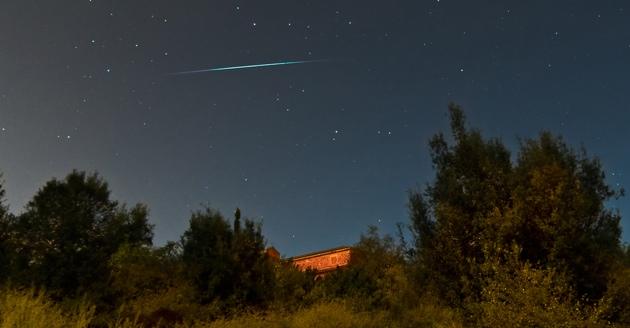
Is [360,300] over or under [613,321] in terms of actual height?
over

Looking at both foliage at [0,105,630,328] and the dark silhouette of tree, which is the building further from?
the dark silhouette of tree

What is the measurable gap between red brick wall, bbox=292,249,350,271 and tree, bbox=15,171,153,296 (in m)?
36.4

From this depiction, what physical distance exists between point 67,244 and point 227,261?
7225 millimetres

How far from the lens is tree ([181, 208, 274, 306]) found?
922 inches

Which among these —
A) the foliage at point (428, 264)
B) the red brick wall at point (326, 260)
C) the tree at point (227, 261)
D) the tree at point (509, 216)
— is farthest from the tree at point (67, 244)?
the red brick wall at point (326, 260)

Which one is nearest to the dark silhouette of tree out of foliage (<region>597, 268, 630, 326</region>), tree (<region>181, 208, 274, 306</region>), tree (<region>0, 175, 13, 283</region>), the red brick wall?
tree (<region>0, 175, 13, 283</region>)

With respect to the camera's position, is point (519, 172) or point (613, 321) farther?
point (519, 172)

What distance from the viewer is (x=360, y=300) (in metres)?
24.5

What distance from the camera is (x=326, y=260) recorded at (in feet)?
201

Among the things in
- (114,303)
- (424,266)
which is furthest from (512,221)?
(114,303)

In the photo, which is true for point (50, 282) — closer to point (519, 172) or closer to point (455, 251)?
point (455, 251)

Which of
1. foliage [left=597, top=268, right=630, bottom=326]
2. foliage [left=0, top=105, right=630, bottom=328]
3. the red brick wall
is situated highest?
the red brick wall

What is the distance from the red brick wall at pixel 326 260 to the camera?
59062 millimetres

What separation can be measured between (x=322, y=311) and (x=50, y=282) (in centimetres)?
1183
